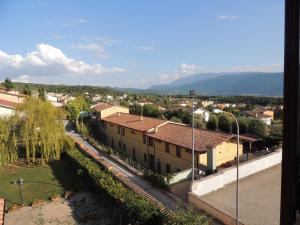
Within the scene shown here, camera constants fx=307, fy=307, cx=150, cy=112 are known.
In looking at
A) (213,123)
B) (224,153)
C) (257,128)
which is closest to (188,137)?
(224,153)

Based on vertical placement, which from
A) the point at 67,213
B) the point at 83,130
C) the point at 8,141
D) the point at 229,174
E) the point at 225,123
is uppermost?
the point at 8,141

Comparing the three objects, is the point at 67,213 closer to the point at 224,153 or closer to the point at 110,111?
the point at 224,153

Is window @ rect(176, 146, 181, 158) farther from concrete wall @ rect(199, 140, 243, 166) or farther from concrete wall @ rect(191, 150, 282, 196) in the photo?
concrete wall @ rect(191, 150, 282, 196)

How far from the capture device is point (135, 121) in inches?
1296

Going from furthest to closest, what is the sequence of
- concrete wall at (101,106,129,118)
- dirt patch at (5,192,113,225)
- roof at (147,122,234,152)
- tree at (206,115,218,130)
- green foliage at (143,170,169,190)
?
tree at (206,115,218,130) → concrete wall at (101,106,129,118) → roof at (147,122,234,152) → green foliage at (143,170,169,190) → dirt patch at (5,192,113,225)

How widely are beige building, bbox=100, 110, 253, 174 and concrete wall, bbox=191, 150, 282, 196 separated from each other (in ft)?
8.87

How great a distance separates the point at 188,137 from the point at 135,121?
10058 mm

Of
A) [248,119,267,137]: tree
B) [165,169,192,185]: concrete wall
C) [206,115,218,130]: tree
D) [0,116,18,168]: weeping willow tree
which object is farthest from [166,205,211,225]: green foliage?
[206,115,218,130]: tree

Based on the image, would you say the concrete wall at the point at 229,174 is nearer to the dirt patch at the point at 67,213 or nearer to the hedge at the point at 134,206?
the hedge at the point at 134,206

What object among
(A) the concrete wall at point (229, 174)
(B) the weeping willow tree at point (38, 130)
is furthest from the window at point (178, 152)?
(B) the weeping willow tree at point (38, 130)

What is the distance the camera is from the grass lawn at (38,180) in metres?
20.5

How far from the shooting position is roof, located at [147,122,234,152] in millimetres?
22361

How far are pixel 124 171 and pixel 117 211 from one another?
7.12 metres

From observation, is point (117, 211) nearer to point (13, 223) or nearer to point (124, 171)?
point (13, 223)
